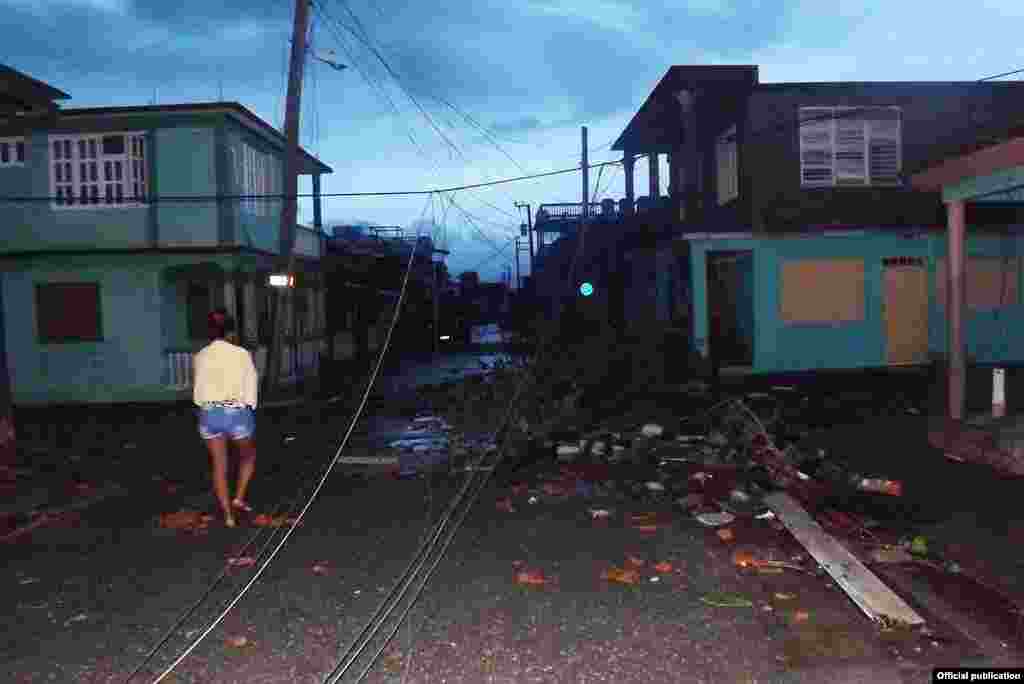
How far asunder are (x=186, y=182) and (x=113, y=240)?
6.41 ft

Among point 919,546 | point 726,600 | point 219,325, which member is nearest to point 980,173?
point 919,546

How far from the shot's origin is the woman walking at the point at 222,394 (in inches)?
270

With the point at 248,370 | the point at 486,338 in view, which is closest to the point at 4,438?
the point at 248,370

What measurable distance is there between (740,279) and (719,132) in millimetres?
3552

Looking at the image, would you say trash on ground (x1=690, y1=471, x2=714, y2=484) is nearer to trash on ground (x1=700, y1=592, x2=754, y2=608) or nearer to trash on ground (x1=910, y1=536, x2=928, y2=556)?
trash on ground (x1=910, y1=536, x2=928, y2=556)

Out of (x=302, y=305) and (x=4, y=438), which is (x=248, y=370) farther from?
(x=302, y=305)

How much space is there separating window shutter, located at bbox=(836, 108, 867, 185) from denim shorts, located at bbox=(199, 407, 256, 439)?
14609 millimetres

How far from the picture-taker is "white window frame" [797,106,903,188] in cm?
1772

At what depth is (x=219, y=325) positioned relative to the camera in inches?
274

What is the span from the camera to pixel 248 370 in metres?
7.00

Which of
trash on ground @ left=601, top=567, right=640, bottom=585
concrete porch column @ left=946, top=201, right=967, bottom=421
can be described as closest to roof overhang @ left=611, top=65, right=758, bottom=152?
concrete porch column @ left=946, top=201, right=967, bottom=421

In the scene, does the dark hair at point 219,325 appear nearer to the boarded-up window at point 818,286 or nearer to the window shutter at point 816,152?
the boarded-up window at point 818,286

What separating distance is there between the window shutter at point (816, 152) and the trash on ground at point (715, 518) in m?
12.4

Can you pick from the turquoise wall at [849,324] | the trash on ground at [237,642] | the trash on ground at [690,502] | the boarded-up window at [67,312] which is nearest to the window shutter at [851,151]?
the turquoise wall at [849,324]
